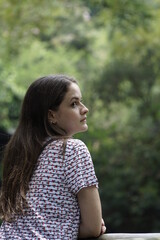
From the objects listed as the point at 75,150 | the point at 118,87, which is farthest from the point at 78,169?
the point at 118,87

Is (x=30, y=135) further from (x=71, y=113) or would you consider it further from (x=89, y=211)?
(x=89, y=211)

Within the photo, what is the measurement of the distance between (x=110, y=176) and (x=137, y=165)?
61 cm

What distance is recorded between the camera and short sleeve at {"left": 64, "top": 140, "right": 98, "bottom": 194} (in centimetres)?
158

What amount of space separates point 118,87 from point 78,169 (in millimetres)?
9983

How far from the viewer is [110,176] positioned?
993 centimetres

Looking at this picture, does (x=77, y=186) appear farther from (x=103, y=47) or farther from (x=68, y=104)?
(x=103, y=47)

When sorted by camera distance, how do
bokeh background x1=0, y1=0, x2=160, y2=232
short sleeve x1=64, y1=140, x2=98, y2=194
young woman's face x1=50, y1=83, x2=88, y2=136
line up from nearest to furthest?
short sleeve x1=64, y1=140, x2=98, y2=194 < young woman's face x1=50, y1=83, x2=88, y2=136 < bokeh background x1=0, y1=0, x2=160, y2=232

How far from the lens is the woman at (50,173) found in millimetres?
1586

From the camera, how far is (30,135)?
172 centimetres

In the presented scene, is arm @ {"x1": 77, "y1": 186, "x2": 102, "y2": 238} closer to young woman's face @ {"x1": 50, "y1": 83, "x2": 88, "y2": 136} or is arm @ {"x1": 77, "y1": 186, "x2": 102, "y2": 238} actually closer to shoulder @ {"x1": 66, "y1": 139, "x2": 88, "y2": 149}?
shoulder @ {"x1": 66, "y1": 139, "x2": 88, "y2": 149}

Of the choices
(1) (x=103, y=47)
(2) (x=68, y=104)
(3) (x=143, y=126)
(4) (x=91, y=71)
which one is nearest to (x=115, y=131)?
(3) (x=143, y=126)

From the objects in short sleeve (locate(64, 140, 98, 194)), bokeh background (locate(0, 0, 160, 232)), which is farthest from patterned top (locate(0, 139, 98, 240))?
bokeh background (locate(0, 0, 160, 232))

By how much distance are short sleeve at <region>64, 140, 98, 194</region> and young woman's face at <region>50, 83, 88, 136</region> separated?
0.13 metres

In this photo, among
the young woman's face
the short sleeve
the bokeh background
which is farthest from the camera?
the bokeh background
